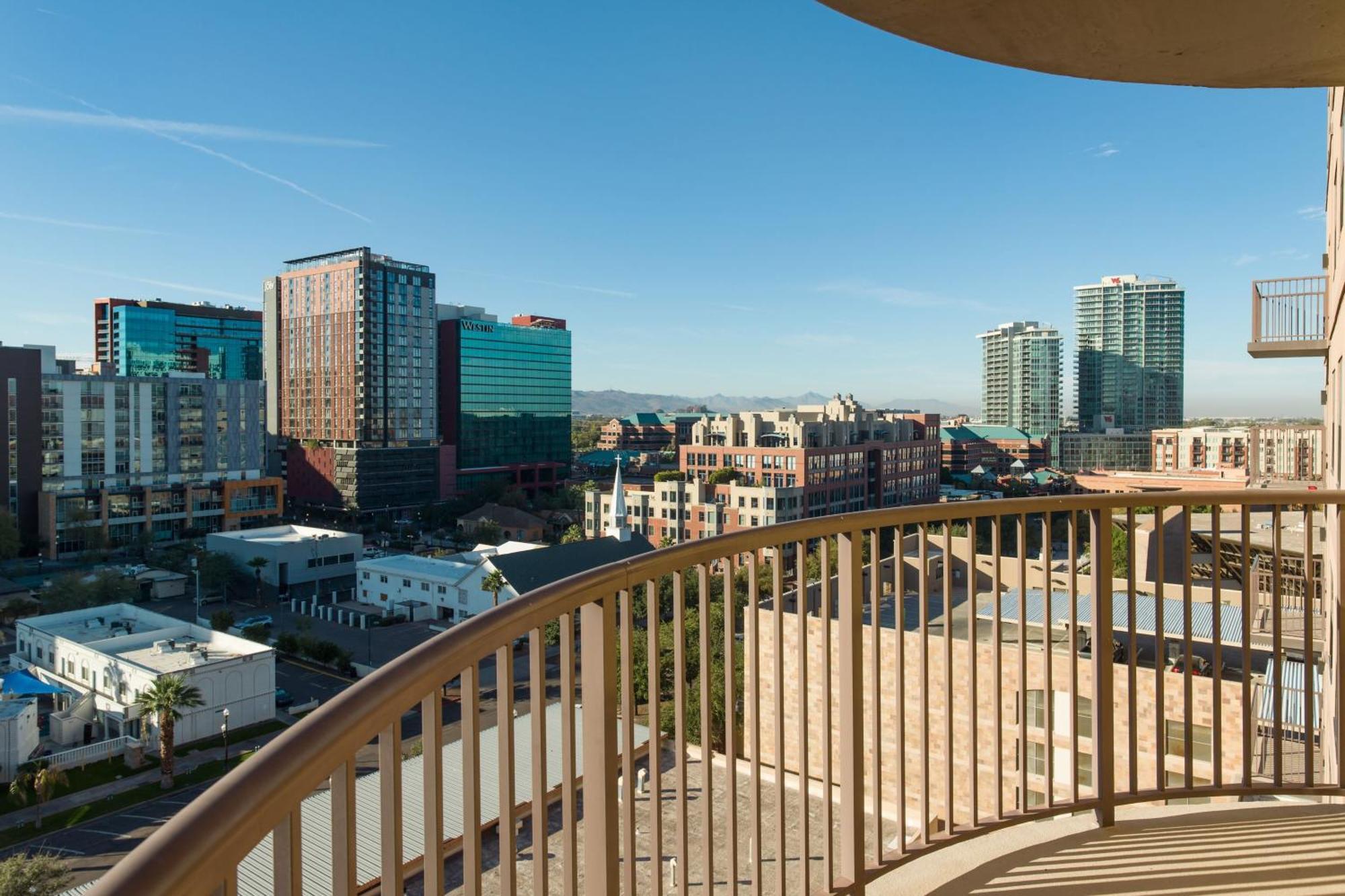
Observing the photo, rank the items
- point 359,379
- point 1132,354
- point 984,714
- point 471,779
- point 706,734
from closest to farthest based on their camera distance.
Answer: point 471,779 < point 706,734 < point 984,714 < point 359,379 < point 1132,354

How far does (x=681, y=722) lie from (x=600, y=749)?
1.00 ft

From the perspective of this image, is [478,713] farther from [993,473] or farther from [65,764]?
[993,473]

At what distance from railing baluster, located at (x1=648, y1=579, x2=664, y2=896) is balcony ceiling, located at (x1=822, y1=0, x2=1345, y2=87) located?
120cm

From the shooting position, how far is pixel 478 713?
0.93m

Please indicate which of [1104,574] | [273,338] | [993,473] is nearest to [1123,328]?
[993,473]

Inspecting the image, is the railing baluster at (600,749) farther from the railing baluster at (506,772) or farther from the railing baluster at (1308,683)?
the railing baluster at (1308,683)

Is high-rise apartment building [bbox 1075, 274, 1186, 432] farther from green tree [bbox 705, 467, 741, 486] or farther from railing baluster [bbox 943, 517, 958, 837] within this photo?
railing baluster [bbox 943, 517, 958, 837]

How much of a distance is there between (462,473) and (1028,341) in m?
80.4

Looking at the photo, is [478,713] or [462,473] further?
[462,473]

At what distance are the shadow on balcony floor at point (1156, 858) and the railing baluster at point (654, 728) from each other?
0.82 m

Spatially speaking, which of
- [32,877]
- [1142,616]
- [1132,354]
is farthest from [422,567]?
[1132,354]

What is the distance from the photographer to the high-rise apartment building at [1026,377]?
4311 inches

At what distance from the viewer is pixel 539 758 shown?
111 centimetres

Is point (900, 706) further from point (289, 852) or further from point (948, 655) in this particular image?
point (289, 852)
